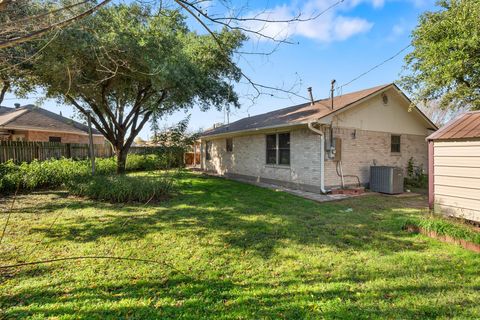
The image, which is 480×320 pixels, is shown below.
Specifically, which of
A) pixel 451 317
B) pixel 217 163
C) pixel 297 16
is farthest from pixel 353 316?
pixel 217 163

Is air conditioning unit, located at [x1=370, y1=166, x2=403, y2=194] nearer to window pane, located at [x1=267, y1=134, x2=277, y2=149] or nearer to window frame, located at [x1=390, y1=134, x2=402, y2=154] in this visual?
window frame, located at [x1=390, y1=134, x2=402, y2=154]

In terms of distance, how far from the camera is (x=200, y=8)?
8.14ft

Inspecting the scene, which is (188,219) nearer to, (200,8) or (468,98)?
(200,8)

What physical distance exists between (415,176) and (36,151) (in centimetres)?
1809

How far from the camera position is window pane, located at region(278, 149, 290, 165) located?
33.2ft

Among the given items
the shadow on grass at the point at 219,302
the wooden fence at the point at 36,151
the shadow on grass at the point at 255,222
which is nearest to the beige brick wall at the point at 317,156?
the shadow on grass at the point at 255,222

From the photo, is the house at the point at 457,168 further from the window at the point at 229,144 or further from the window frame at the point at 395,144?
the window at the point at 229,144

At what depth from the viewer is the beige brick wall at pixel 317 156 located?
9070 millimetres

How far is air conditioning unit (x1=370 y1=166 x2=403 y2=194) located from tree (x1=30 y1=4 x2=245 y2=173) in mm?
6348

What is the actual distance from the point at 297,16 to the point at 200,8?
994mm

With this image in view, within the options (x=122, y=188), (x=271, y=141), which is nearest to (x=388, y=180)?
(x=271, y=141)

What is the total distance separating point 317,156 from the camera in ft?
28.8

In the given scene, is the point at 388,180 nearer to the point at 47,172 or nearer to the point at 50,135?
the point at 47,172

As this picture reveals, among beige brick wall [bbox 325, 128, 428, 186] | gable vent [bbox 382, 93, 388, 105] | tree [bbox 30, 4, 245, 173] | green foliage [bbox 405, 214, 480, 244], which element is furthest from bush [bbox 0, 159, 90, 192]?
gable vent [bbox 382, 93, 388, 105]
